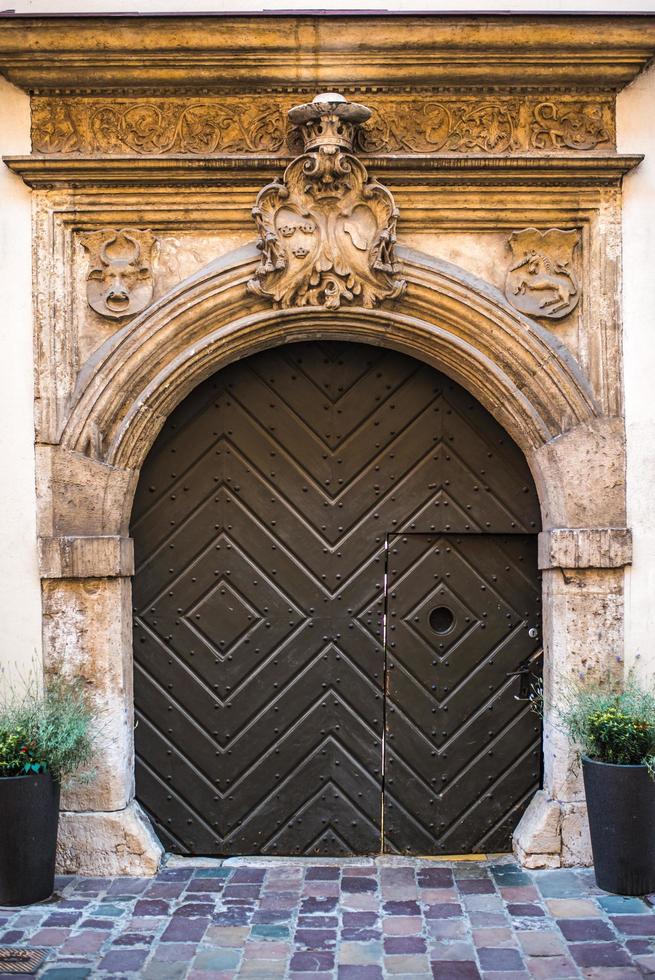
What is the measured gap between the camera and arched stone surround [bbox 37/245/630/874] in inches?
184

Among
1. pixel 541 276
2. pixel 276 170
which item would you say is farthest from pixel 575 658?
pixel 276 170

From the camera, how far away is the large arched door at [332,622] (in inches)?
195

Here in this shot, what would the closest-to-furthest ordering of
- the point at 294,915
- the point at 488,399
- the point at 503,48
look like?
1. the point at 294,915
2. the point at 503,48
3. the point at 488,399

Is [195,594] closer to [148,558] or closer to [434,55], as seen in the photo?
[148,558]

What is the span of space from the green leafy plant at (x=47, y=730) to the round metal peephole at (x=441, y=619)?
5.34 ft

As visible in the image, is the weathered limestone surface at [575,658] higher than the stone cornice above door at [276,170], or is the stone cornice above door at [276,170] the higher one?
the stone cornice above door at [276,170]

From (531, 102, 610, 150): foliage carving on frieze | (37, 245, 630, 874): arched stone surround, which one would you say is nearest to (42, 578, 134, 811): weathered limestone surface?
(37, 245, 630, 874): arched stone surround

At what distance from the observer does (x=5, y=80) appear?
470cm

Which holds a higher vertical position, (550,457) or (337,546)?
(550,457)

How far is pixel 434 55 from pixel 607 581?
95.8 inches

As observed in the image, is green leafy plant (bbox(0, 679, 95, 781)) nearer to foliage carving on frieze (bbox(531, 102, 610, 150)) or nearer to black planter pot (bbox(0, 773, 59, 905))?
black planter pot (bbox(0, 773, 59, 905))

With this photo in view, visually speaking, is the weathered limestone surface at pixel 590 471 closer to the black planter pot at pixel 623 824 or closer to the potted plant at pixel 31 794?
the black planter pot at pixel 623 824

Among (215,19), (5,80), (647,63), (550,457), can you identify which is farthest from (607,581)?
(5,80)

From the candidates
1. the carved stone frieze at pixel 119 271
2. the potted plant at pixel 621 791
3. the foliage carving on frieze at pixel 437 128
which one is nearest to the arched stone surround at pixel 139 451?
the carved stone frieze at pixel 119 271
